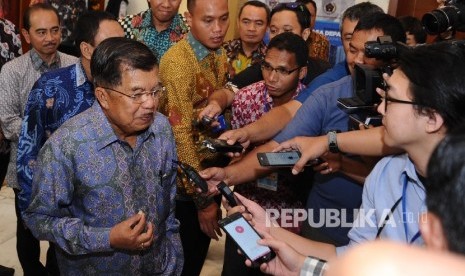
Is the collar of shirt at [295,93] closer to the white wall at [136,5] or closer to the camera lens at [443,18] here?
the camera lens at [443,18]

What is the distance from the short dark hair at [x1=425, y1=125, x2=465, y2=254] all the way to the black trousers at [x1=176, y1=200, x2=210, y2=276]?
5.45 feet

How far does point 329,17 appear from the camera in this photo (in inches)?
192

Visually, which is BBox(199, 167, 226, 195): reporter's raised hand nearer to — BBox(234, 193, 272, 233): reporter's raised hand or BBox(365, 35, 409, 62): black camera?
BBox(234, 193, 272, 233): reporter's raised hand

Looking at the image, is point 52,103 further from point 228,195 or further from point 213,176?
point 228,195

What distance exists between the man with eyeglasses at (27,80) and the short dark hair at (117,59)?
1.14 meters

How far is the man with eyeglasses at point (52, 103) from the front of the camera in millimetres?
1988

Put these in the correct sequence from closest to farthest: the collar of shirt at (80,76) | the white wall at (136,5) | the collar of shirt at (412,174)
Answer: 1. the collar of shirt at (412,174)
2. the collar of shirt at (80,76)
3. the white wall at (136,5)

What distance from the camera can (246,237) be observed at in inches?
59.1

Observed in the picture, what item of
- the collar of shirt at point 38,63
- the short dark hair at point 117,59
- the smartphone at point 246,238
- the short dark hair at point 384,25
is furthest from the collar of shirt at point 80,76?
the short dark hair at point 384,25

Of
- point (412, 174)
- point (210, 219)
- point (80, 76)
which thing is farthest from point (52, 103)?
point (412, 174)

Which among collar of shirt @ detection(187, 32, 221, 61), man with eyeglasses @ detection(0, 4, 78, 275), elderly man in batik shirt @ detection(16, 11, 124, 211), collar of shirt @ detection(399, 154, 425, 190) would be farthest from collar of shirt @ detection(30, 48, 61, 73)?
collar of shirt @ detection(399, 154, 425, 190)

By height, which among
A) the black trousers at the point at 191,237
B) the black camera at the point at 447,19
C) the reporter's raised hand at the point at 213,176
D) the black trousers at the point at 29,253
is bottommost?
the black trousers at the point at 29,253

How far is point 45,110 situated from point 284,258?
1.13 m

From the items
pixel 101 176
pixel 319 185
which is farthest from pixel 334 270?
pixel 319 185
